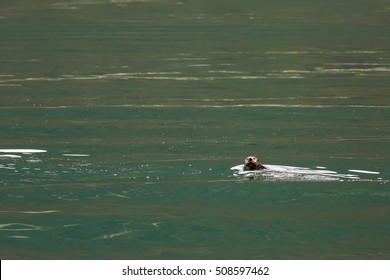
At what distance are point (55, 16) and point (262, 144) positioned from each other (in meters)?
35.3

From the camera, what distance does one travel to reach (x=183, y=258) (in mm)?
19297

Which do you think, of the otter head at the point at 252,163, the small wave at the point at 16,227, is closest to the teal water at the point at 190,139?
the small wave at the point at 16,227

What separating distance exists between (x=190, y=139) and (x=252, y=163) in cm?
527

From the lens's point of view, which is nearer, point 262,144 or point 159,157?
point 159,157

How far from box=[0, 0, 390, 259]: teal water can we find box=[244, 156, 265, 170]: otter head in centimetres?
32

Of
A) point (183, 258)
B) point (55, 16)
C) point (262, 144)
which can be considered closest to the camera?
point (183, 258)

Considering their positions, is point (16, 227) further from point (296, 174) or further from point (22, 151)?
point (22, 151)

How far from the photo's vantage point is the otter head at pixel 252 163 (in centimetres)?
2389

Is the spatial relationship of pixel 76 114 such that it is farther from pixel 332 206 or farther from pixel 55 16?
pixel 55 16

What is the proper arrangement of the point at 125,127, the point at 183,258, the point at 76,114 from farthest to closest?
1. the point at 76,114
2. the point at 125,127
3. the point at 183,258

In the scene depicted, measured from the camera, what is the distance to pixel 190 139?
29141mm

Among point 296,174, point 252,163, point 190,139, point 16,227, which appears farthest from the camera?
point 190,139

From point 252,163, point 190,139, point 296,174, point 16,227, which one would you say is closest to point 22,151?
point 190,139

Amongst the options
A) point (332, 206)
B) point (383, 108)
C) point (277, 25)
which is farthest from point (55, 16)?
point (332, 206)
